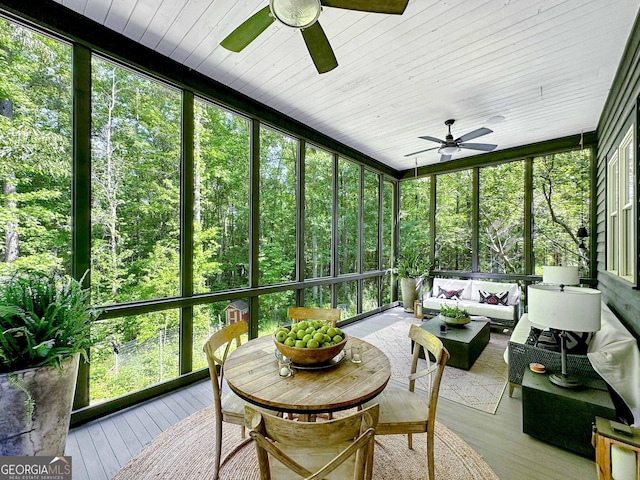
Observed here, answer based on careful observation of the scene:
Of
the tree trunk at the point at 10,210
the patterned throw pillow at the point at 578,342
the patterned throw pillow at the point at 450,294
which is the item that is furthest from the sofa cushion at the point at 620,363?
the tree trunk at the point at 10,210

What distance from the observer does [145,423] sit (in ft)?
7.92

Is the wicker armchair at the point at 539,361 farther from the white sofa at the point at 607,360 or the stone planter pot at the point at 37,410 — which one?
the stone planter pot at the point at 37,410

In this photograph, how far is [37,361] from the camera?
5.82ft

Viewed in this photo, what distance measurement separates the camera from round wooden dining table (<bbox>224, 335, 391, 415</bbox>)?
1.34 metres

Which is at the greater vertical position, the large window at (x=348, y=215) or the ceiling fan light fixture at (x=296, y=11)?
the ceiling fan light fixture at (x=296, y=11)

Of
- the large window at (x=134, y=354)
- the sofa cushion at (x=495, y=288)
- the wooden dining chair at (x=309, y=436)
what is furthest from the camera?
the sofa cushion at (x=495, y=288)

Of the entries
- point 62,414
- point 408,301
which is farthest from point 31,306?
point 408,301

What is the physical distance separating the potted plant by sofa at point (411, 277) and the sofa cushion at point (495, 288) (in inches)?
42.9

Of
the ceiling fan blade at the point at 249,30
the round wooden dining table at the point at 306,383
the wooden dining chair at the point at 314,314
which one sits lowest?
the round wooden dining table at the point at 306,383

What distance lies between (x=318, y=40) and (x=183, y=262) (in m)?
2.40

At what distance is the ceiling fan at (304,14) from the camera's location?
61.0 inches

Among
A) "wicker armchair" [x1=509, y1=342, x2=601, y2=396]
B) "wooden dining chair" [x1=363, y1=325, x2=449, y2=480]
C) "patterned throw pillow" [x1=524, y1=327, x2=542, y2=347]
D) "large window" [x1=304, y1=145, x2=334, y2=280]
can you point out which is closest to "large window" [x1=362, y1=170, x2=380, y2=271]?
"large window" [x1=304, y1=145, x2=334, y2=280]

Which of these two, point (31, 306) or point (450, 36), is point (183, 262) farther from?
point (450, 36)

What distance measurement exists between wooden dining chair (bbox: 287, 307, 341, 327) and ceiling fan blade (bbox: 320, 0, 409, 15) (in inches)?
85.1
